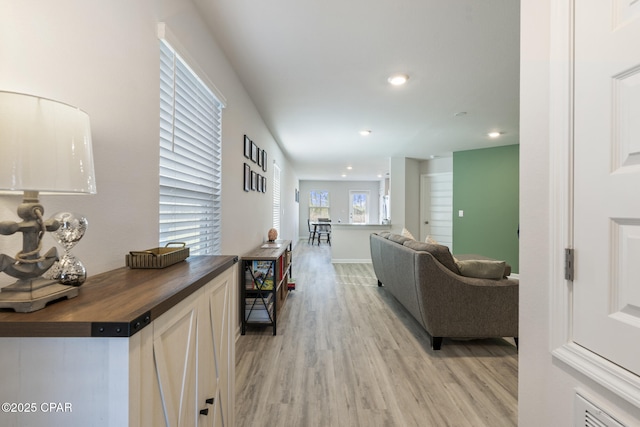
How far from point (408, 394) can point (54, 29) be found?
2.39m

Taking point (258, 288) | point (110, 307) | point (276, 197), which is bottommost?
point (258, 288)

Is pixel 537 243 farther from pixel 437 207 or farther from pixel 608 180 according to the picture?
pixel 437 207

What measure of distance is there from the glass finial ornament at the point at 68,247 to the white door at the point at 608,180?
1.31 metres

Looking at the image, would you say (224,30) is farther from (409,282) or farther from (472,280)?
(472,280)

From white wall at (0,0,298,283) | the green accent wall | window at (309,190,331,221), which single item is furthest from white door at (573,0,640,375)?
window at (309,190,331,221)

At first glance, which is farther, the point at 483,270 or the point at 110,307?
the point at 483,270

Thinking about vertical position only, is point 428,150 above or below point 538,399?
above

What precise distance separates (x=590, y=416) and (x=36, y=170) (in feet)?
4.51

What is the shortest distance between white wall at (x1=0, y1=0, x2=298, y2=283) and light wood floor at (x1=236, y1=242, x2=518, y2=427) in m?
1.23

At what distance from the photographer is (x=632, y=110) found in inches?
25.3

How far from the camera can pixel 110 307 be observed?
63cm

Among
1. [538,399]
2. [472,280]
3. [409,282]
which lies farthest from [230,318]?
[472,280]

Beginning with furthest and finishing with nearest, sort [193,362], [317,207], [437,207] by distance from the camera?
[317,207], [437,207], [193,362]

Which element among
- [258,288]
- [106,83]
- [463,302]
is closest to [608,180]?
[106,83]
